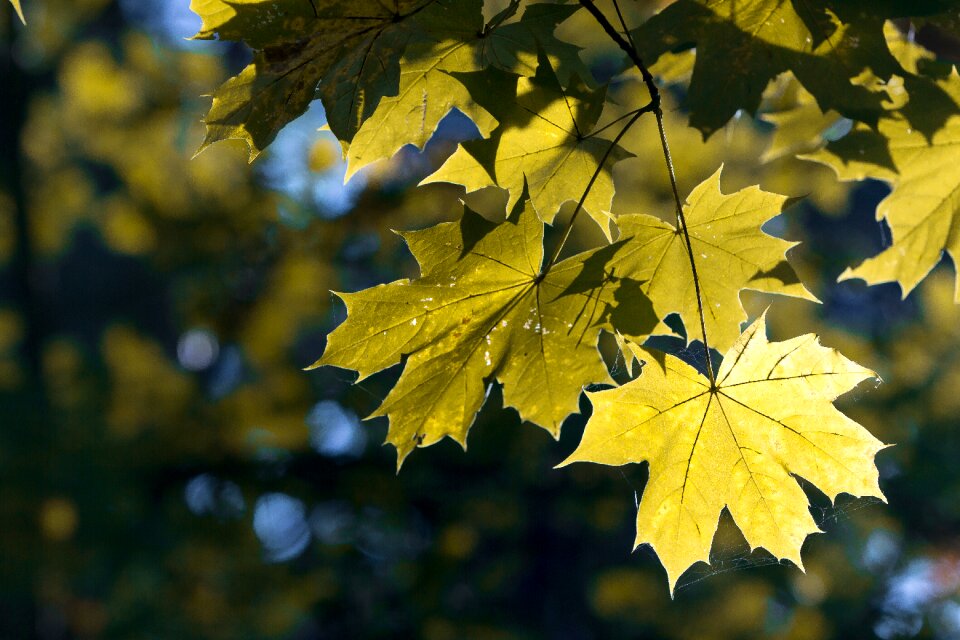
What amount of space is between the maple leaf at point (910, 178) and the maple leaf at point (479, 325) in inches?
15.6

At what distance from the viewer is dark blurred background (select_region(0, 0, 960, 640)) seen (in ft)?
11.7

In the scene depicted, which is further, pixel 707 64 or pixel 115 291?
pixel 115 291

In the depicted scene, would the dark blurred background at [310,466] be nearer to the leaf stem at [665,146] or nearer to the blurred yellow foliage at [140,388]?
the blurred yellow foliage at [140,388]

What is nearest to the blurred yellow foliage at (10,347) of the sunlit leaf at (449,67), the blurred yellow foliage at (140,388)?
the blurred yellow foliage at (140,388)

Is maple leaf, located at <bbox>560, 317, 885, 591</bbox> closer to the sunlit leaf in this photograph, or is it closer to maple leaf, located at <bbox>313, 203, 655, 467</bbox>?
maple leaf, located at <bbox>313, 203, 655, 467</bbox>

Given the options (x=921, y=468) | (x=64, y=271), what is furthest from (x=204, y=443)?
(x=64, y=271)

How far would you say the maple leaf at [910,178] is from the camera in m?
0.97

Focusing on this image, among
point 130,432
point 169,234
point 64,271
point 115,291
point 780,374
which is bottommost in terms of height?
point 64,271

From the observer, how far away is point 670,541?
0.87 metres

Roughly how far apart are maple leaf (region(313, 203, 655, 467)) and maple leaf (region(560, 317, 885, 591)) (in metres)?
0.08

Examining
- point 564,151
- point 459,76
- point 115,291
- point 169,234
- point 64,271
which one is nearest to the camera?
point 459,76

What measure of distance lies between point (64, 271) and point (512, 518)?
5.39 m

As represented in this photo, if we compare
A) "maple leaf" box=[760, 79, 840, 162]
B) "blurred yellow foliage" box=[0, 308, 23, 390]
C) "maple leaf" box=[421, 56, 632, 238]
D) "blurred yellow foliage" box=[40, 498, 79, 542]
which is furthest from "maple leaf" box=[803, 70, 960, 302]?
"blurred yellow foliage" box=[0, 308, 23, 390]

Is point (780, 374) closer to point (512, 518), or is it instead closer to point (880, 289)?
point (512, 518)
